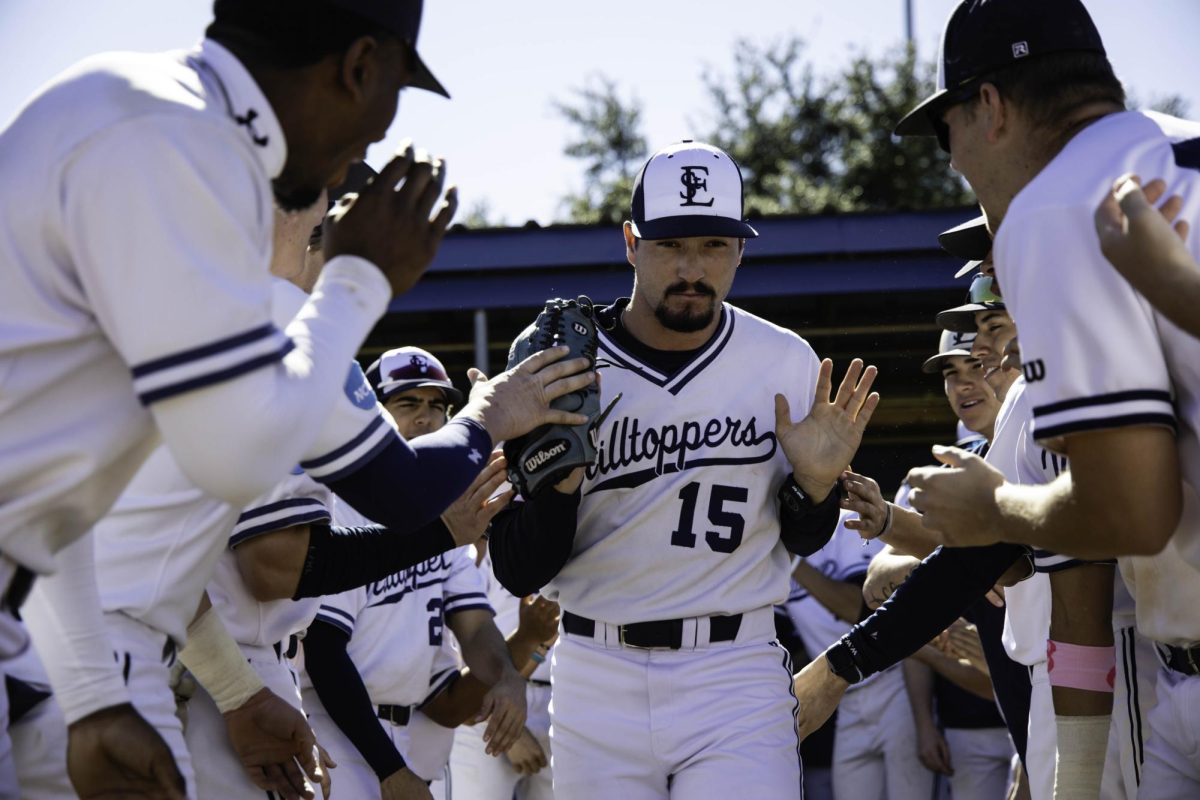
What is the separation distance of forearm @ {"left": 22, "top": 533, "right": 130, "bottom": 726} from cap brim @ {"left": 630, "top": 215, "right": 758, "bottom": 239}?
2.37 metres

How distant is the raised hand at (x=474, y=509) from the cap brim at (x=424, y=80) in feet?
3.25

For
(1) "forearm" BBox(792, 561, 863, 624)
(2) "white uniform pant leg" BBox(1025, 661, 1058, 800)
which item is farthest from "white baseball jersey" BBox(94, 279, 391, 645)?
(1) "forearm" BBox(792, 561, 863, 624)

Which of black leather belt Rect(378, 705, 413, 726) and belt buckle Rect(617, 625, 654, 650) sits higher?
belt buckle Rect(617, 625, 654, 650)

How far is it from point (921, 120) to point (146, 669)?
2050 millimetres

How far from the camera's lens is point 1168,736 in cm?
309

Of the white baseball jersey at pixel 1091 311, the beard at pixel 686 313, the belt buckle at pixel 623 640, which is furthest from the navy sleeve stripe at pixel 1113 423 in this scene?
the beard at pixel 686 313

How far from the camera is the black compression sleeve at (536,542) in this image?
383cm

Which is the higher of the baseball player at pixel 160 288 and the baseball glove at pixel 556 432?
the baseball player at pixel 160 288

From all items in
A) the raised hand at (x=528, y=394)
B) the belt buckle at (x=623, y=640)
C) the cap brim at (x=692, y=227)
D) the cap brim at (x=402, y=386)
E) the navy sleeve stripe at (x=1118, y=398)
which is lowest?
the belt buckle at (x=623, y=640)

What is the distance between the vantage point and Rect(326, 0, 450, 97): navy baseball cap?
2.15 meters

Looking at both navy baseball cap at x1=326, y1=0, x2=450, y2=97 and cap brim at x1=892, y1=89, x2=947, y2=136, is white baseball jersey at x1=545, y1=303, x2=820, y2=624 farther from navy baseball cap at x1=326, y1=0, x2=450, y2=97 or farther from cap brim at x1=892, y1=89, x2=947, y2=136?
navy baseball cap at x1=326, y1=0, x2=450, y2=97

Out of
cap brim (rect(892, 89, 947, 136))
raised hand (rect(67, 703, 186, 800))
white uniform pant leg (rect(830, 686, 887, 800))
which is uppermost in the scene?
cap brim (rect(892, 89, 947, 136))

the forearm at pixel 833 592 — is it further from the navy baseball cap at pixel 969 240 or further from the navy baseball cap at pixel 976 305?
the navy baseball cap at pixel 969 240

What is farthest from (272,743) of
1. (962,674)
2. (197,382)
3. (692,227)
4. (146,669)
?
(962,674)
